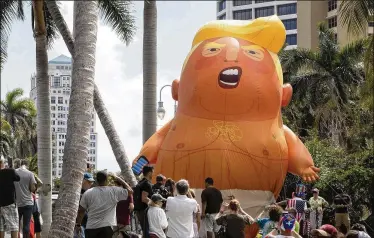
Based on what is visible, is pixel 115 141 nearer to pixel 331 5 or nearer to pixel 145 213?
pixel 145 213

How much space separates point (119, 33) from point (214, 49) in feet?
11.9

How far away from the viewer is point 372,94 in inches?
878

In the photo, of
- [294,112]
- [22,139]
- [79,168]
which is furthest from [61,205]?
[22,139]

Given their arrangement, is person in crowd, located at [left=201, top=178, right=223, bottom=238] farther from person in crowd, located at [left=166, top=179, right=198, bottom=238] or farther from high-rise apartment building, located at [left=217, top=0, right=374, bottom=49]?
high-rise apartment building, located at [left=217, top=0, right=374, bottom=49]

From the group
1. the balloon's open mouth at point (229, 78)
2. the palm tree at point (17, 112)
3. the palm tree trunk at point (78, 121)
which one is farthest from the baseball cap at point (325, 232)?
the palm tree at point (17, 112)

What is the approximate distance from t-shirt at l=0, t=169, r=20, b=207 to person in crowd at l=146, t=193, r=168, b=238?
3.05 metres

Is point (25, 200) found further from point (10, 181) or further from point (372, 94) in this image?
point (372, 94)

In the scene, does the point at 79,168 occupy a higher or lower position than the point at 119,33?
lower

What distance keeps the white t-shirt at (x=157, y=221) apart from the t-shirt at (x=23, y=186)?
131 inches

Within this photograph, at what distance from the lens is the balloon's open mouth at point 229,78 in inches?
699

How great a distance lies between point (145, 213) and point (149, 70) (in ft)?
30.0

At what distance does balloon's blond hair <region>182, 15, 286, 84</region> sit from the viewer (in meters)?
18.5

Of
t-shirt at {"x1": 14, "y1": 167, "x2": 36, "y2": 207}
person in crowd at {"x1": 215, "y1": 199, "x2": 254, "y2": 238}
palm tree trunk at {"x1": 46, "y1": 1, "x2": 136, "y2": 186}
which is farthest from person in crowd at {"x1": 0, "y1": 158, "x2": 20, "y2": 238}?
palm tree trunk at {"x1": 46, "y1": 1, "x2": 136, "y2": 186}

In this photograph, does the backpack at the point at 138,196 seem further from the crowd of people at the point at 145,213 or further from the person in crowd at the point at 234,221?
the person in crowd at the point at 234,221
